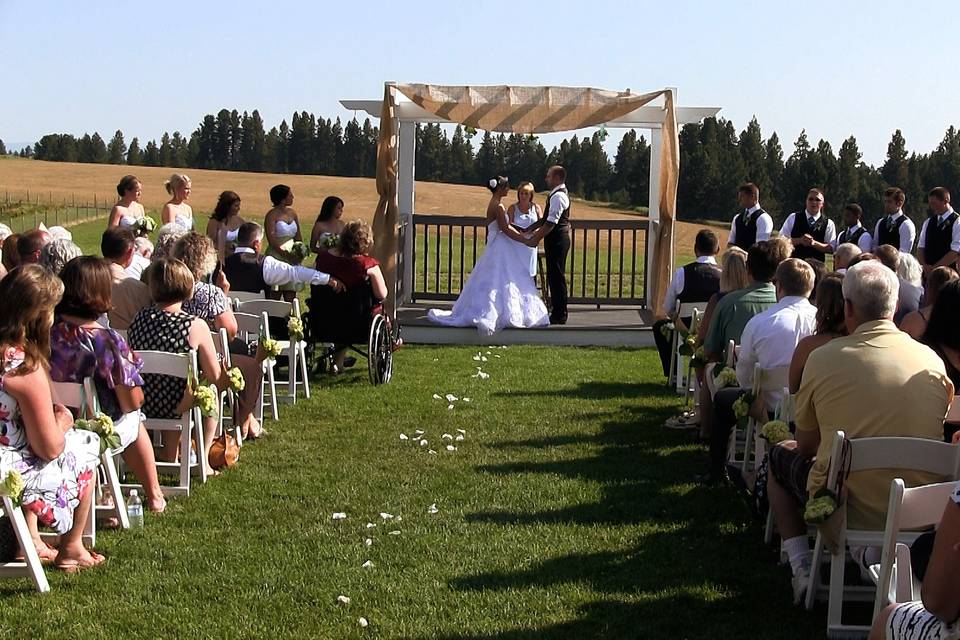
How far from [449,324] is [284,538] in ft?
24.6

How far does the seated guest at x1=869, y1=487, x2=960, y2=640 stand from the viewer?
3.04 metres

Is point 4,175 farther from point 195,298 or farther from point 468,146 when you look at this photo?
point 195,298

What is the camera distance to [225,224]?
11508 mm

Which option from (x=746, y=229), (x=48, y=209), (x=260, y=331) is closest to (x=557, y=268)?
(x=746, y=229)

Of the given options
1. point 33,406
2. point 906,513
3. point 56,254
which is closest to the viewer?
point 906,513

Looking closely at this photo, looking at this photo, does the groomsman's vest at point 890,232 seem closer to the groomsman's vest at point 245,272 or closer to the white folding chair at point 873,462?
the groomsman's vest at point 245,272

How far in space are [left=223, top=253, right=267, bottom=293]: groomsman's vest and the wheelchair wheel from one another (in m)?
1.04

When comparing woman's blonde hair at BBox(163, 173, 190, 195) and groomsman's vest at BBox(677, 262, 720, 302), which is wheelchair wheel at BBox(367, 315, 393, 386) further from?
woman's blonde hair at BBox(163, 173, 190, 195)

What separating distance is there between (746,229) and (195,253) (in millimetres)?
7312

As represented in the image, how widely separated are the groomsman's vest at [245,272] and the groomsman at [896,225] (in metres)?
6.88

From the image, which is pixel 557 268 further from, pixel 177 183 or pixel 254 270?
pixel 254 270

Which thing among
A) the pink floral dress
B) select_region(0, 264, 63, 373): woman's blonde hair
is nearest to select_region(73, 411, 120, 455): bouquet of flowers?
the pink floral dress

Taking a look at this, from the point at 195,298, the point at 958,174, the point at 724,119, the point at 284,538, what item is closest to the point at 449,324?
the point at 195,298

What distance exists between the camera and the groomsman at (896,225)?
1303 cm
